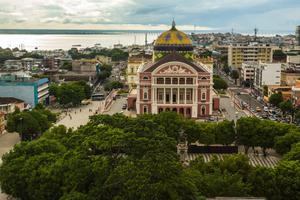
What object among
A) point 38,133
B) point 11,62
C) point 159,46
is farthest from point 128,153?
point 11,62

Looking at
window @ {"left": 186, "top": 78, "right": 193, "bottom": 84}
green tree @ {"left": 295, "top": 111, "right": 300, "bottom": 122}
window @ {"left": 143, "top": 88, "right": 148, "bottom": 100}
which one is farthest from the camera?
window @ {"left": 143, "top": 88, "right": 148, "bottom": 100}

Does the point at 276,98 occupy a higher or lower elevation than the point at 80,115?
higher

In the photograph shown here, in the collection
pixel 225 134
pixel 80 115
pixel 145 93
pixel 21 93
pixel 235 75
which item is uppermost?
pixel 145 93

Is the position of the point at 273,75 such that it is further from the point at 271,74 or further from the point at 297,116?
the point at 297,116

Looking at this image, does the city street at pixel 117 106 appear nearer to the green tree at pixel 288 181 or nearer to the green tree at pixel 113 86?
the green tree at pixel 113 86

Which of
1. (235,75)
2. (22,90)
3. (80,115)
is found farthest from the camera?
(235,75)

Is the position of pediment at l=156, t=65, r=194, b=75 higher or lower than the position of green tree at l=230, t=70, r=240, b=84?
higher

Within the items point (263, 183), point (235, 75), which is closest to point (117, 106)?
A: point (235, 75)

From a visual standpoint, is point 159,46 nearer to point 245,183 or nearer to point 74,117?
point 74,117

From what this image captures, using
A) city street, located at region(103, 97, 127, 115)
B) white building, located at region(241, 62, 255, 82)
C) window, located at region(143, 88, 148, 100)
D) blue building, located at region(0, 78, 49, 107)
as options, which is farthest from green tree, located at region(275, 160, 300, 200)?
white building, located at region(241, 62, 255, 82)

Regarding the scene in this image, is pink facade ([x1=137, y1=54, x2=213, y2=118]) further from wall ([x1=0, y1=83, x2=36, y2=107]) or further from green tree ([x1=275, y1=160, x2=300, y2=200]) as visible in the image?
green tree ([x1=275, y1=160, x2=300, y2=200])
